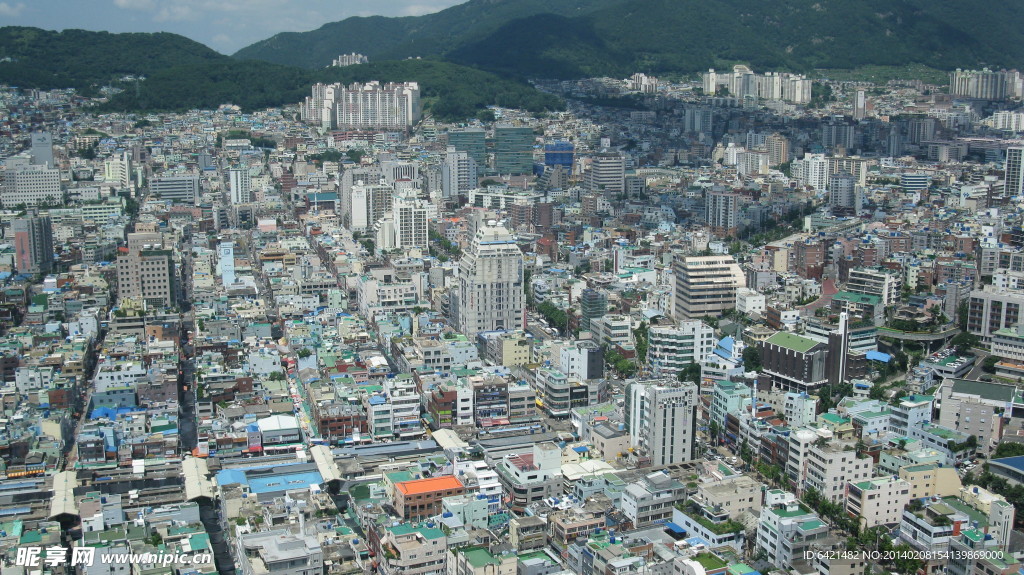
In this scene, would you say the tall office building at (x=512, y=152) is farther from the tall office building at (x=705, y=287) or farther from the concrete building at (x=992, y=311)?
the concrete building at (x=992, y=311)

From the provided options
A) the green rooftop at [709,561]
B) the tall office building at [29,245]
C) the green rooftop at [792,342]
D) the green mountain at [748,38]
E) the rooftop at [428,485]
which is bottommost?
the green rooftop at [709,561]

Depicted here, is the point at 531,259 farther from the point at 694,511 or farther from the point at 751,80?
the point at 751,80

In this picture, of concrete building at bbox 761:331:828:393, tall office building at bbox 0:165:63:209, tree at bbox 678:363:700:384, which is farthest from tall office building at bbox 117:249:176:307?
concrete building at bbox 761:331:828:393

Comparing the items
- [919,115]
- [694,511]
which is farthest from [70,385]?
[919,115]

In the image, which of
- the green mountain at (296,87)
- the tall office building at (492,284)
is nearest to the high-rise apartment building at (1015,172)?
the tall office building at (492,284)

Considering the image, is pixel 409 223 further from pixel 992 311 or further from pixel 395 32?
pixel 395 32

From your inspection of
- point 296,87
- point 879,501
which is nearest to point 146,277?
point 879,501

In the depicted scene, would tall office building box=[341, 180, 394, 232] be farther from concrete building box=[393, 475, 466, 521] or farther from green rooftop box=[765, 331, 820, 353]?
concrete building box=[393, 475, 466, 521]
